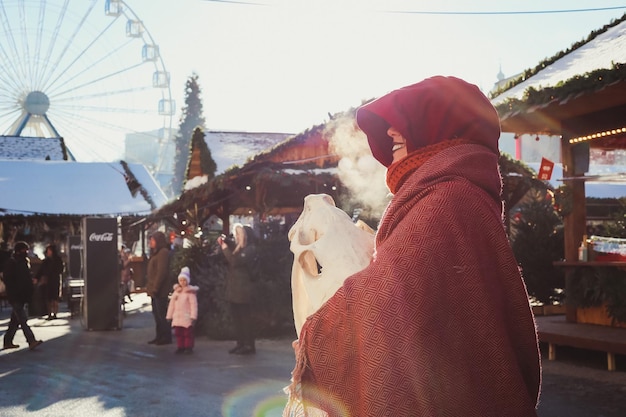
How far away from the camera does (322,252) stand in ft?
8.59

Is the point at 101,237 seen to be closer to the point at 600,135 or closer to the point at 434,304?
the point at 600,135

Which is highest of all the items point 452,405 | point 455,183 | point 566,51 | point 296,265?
point 566,51

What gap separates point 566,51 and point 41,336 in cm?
1150

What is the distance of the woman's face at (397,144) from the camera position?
7.73ft

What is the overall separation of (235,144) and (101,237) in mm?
11507

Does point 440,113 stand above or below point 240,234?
above

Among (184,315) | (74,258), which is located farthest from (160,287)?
(74,258)

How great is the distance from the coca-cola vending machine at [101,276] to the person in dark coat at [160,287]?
3218 mm

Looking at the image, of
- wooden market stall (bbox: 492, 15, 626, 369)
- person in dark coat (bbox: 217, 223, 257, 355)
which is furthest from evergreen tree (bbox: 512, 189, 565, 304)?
person in dark coat (bbox: 217, 223, 257, 355)

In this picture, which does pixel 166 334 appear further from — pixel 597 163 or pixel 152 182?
pixel 152 182

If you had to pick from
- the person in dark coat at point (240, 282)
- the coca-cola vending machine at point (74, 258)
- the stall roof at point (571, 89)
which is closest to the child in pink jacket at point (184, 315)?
the person in dark coat at point (240, 282)

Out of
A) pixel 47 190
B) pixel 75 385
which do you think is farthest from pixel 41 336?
pixel 47 190

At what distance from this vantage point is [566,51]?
40.0ft

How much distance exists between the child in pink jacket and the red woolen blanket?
1029 cm
